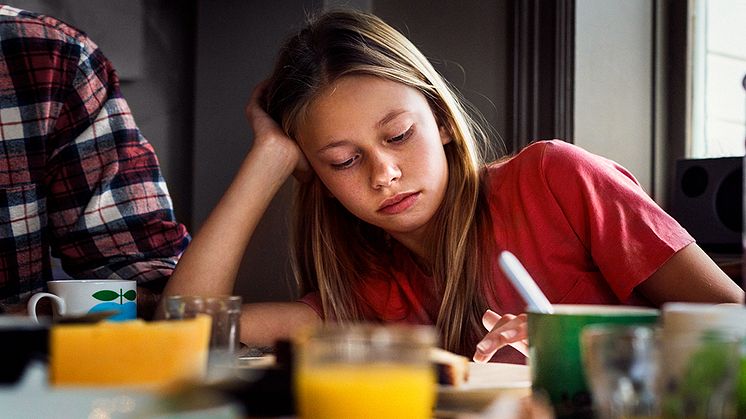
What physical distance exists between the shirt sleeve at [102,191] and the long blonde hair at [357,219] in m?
0.26

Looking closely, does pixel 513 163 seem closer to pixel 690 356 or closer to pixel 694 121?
pixel 690 356

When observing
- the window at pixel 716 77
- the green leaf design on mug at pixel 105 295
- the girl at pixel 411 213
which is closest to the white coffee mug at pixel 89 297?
the green leaf design on mug at pixel 105 295

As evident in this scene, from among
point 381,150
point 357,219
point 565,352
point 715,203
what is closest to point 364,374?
point 565,352

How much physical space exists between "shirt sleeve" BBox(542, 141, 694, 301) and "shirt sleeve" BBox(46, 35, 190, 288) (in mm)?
696

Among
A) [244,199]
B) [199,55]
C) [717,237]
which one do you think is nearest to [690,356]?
[244,199]

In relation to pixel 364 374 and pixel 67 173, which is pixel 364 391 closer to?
pixel 364 374

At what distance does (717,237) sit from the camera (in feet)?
6.61

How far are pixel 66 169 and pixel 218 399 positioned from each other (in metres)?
1.30

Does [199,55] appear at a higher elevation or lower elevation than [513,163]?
higher

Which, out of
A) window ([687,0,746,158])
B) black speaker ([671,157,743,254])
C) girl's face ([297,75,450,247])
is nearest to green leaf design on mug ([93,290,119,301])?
girl's face ([297,75,450,247])

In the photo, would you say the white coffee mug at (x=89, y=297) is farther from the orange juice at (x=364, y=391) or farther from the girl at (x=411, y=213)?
the orange juice at (x=364, y=391)

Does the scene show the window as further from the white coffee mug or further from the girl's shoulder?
the white coffee mug

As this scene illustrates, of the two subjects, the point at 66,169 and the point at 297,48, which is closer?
the point at 297,48

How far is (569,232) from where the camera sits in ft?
4.30
